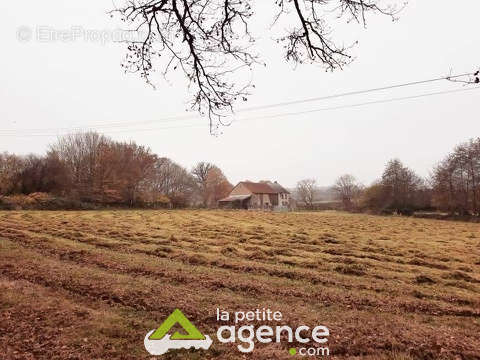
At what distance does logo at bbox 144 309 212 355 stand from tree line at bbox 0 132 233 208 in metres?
46.2

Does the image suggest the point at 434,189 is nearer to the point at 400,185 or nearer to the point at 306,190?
the point at 400,185

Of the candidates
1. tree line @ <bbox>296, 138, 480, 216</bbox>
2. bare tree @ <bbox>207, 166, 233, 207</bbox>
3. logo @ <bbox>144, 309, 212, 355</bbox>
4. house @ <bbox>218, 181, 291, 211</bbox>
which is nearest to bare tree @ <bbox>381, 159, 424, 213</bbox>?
tree line @ <bbox>296, 138, 480, 216</bbox>

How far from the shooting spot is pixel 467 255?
1398 cm

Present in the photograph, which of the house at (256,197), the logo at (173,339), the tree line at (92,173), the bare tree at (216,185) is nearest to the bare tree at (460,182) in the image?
the house at (256,197)

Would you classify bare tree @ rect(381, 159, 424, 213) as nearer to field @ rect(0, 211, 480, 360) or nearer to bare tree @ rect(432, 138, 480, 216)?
bare tree @ rect(432, 138, 480, 216)

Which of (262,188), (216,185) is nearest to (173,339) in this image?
(262,188)

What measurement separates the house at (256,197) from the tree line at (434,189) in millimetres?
15783

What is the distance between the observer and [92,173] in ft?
163

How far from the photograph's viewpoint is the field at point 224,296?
4.57 metres

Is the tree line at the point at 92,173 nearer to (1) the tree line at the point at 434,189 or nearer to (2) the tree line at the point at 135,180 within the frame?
(2) the tree line at the point at 135,180

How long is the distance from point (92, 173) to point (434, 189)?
57151mm

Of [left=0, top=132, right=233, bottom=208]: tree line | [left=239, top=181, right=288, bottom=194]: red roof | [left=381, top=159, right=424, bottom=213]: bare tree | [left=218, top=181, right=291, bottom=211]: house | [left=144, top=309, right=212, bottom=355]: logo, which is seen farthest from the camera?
Answer: [left=239, top=181, right=288, bottom=194]: red roof

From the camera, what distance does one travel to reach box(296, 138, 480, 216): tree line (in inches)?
1773

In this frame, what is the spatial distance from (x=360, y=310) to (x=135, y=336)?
4.50 meters
